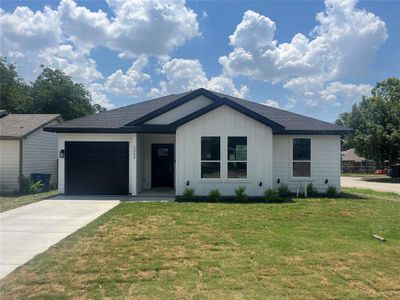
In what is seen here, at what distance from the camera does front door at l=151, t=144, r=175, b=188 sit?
1627 centimetres

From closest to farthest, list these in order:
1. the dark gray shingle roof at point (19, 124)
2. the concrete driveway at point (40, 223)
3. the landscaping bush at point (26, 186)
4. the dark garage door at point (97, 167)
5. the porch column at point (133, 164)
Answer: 1. the concrete driveway at point (40, 223)
2. the porch column at point (133, 164)
3. the dark garage door at point (97, 167)
4. the landscaping bush at point (26, 186)
5. the dark gray shingle roof at point (19, 124)

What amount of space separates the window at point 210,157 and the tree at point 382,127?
23129 millimetres

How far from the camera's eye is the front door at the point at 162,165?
16.3 metres

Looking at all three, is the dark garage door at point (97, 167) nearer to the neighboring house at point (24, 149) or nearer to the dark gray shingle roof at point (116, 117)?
the dark gray shingle roof at point (116, 117)

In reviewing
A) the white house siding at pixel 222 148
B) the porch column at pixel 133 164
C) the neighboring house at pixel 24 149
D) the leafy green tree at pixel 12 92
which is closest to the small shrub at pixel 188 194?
the white house siding at pixel 222 148

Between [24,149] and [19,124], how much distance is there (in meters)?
2.48

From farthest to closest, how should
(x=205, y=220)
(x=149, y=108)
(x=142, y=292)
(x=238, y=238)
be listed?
1. (x=149, y=108)
2. (x=205, y=220)
3. (x=238, y=238)
4. (x=142, y=292)

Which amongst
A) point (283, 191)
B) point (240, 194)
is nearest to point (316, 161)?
point (283, 191)

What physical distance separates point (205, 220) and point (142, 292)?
4611 millimetres

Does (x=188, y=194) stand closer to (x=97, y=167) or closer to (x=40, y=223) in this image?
(x=97, y=167)

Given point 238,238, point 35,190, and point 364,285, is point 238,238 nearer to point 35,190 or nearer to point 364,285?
point 364,285

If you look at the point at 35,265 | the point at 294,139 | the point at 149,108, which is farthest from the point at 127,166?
the point at 35,265

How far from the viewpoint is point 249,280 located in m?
4.78

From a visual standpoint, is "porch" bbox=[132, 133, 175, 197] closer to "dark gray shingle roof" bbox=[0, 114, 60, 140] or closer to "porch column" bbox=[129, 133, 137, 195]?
"porch column" bbox=[129, 133, 137, 195]
